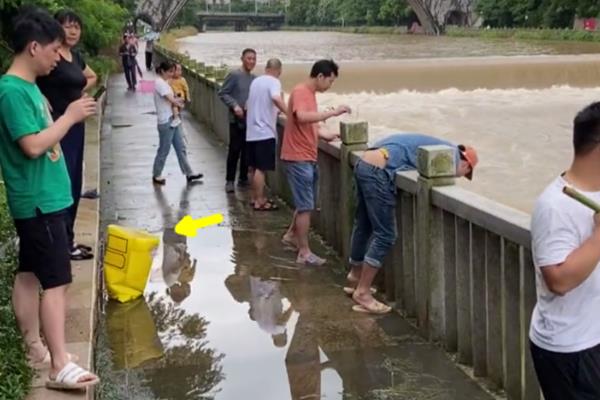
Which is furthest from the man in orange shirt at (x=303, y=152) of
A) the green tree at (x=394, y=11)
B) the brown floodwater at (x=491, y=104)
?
the green tree at (x=394, y=11)

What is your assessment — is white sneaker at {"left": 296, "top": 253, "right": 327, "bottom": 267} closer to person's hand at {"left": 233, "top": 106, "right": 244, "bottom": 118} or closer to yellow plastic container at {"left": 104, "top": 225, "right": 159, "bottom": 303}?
yellow plastic container at {"left": 104, "top": 225, "right": 159, "bottom": 303}

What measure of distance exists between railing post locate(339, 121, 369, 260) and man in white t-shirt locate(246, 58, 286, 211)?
5.41ft

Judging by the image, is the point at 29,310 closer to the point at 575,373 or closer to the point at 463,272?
the point at 463,272

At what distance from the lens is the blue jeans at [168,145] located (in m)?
10.2

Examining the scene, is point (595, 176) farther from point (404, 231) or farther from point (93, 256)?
point (93, 256)

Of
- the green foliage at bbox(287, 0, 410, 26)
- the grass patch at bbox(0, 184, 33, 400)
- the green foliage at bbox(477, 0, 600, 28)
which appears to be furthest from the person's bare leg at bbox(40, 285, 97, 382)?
the green foliage at bbox(287, 0, 410, 26)

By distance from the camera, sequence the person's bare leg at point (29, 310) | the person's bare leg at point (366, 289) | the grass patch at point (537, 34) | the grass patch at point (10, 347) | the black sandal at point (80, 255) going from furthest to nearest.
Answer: the grass patch at point (537, 34) → the black sandal at point (80, 255) → the person's bare leg at point (366, 289) → the person's bare leg at point (29, 310) → the grass patch at point (10, 347)

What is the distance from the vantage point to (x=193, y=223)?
8.51 meters

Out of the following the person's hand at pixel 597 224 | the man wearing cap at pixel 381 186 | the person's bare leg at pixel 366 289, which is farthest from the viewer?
the person's bare leg at pixel 366 289

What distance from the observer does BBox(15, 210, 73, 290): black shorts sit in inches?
148

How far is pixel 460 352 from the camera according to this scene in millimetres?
5004

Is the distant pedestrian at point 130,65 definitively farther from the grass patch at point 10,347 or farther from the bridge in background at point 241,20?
the bridge in background at point 241,20

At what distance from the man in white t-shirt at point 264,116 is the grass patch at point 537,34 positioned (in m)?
52.1

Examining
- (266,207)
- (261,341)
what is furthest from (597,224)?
(266,207)
